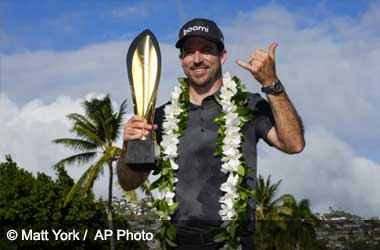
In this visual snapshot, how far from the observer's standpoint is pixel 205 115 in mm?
4461

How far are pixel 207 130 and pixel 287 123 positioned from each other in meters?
0.53

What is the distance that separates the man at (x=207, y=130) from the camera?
407 cm

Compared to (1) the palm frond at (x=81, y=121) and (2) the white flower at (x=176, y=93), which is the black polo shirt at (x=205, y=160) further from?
(1) the palm frond at (x=81, y=121)

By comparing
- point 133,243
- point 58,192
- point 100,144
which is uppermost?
point 100,144

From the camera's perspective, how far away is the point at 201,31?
14.3ft

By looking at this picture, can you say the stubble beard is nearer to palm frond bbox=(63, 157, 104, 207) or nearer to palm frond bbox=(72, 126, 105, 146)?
palm frond bbox=(63, 157, 104, 207)

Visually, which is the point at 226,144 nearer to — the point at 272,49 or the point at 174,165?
the point at 174,165

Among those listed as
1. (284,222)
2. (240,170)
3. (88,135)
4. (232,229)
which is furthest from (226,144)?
(284,222)

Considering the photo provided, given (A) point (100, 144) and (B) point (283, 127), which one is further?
(A) point (100, 144)

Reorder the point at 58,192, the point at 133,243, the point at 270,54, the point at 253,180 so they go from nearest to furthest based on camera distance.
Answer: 1. the point at 270,54
2. the point at 253,180
3. the point at 58,192
4. the point at 133,243

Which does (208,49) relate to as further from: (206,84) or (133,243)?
(133,243)

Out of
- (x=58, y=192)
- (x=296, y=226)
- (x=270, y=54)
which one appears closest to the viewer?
(x=270, y=54)

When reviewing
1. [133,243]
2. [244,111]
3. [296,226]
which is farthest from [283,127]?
[296,226]

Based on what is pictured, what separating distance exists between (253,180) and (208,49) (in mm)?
843
